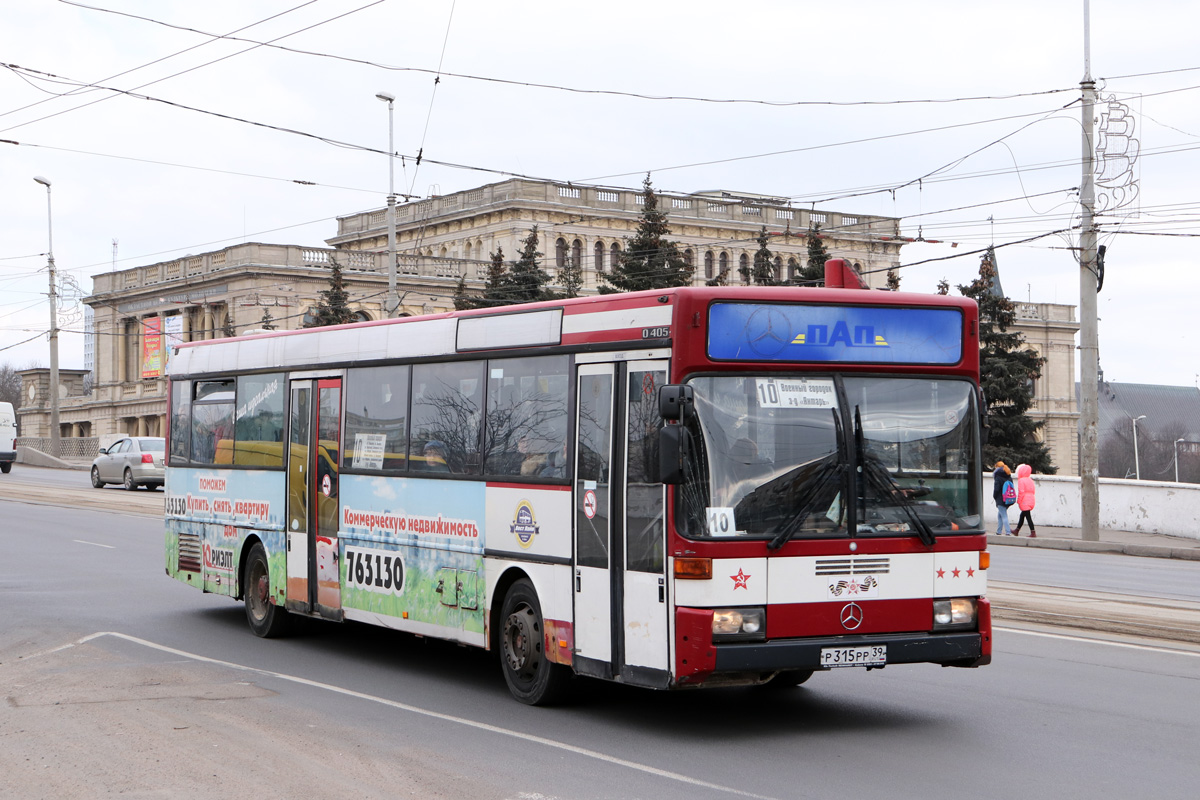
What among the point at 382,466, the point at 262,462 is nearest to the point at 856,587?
the point at 382,466

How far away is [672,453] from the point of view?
8.55 m

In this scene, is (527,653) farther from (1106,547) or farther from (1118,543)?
(1118,543)

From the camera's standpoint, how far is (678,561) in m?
8.75

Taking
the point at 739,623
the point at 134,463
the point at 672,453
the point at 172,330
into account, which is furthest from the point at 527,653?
the point at 172,330

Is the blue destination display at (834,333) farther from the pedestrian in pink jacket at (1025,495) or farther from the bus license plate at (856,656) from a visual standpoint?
the pedestrian in pink jacket at (1025,495)

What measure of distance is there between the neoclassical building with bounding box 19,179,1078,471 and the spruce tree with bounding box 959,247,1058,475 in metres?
17.4

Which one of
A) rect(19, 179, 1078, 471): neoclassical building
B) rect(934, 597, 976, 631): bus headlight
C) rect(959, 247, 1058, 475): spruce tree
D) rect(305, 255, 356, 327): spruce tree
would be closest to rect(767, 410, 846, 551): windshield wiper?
rect(934, 597, 976, 631): bus headlight

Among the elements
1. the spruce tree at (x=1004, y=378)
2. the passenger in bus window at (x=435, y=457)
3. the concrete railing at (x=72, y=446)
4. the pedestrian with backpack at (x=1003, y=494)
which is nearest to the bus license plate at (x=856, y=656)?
the passenger in bus window at (x=435, y=457)

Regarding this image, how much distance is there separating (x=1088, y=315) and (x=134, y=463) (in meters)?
28.2

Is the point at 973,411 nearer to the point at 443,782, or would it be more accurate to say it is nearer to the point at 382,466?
the point at 443,782

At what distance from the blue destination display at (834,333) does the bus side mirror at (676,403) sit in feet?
1.34

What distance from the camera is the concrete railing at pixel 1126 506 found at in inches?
1251

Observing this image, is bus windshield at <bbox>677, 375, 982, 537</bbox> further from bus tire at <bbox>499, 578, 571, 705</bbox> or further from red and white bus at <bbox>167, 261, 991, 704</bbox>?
bus tire at <bbox>499, 578, 571, 705</bbox>

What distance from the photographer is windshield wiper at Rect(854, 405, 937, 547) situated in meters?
9.12
